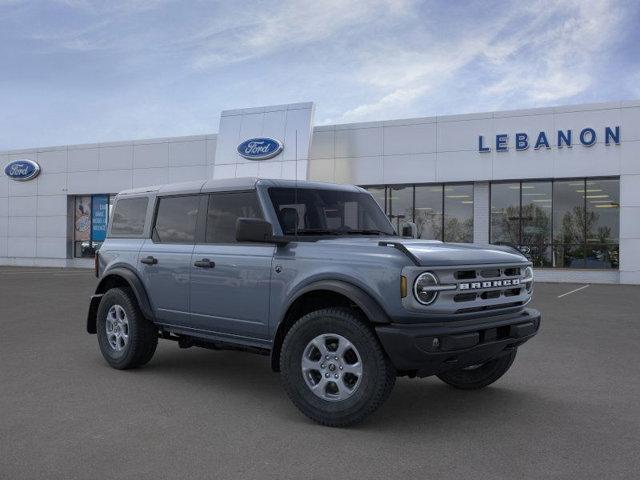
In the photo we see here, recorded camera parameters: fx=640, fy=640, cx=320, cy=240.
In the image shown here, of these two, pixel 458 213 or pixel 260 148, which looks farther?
pixel 260 148

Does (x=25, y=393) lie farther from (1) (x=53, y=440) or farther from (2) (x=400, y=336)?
(2) (x=400, y=336)

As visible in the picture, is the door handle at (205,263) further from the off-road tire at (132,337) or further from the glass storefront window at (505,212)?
the glass storefront window at (505,212)

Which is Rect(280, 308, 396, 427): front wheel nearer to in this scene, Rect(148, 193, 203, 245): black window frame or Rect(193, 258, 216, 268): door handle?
Rect(193, 258, 216, 268): door handle

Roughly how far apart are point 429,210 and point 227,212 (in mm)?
19968

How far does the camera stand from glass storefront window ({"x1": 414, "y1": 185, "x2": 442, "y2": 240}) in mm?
25109

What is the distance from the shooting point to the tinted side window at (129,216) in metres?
6.91

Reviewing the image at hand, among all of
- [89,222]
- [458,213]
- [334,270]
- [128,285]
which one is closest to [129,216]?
[128,285]

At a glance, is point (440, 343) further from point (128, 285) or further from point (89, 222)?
point (89, 222)

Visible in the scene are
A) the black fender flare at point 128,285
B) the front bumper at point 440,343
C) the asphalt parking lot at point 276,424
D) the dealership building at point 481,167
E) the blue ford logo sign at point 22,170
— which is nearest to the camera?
the asphalt parking lot at point 276,424

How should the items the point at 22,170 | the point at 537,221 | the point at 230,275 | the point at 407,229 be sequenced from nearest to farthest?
the point at 230,275 → the point at 407,229 → the point at 537,221 → the point at 22,170

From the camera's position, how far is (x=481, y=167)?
78.8ft

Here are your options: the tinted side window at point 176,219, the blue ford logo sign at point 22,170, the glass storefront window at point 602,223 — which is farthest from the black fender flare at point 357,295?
the blue ford logo sign at point 22,170

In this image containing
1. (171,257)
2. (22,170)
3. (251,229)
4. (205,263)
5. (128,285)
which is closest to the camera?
(251,229)

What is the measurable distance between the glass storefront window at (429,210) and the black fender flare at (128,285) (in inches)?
746
